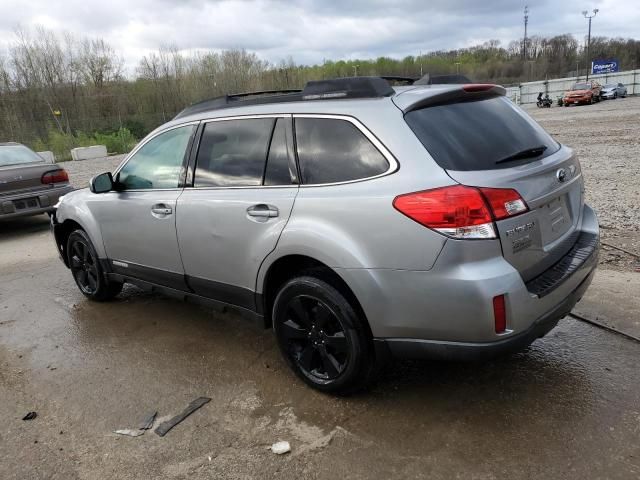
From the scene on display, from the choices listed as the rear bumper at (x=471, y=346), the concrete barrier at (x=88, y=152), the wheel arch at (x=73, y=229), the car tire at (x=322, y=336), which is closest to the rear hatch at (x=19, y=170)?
the wheel arch at (x=73, y=229)

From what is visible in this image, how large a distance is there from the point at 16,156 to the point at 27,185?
105 cm

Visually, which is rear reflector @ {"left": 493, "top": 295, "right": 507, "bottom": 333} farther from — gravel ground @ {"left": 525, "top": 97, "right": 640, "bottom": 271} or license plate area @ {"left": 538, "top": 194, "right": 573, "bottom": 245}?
gravel ground @ {"left": 525, "top": 97, "right": 640, "bottom": 271}

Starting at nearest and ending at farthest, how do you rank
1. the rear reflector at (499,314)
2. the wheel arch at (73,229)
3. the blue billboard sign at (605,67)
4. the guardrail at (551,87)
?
the rear reflector at (499,314), the wheel arch at (73,229), the guardrail at (551,87), the blue billboard sign at (605,67)

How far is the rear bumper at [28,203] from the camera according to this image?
8234 millimetres

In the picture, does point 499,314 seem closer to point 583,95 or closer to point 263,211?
point 263,211

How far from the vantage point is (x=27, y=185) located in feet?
27.8

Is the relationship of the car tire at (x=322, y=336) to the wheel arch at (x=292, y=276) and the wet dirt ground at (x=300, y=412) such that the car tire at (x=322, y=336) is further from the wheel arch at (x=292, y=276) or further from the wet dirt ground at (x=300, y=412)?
the wet dirt ground at (x=300, y=412)

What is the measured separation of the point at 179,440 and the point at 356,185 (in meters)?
1.72

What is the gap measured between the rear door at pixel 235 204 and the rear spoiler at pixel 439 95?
29.5 inches

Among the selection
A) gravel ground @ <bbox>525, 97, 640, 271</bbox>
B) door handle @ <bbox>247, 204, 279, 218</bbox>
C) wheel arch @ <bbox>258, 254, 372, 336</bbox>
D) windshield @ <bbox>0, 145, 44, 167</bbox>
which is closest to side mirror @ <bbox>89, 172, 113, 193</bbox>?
door handle @ <bbox>247, 204, 279, 218</bbox>

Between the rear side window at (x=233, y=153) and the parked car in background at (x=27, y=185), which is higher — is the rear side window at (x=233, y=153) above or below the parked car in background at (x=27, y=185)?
above

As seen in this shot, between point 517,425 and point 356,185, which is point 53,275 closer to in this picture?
point 356,185

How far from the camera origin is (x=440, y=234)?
2461 millimetres

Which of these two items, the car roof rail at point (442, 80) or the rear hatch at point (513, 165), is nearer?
the rear hatch at point (513, 165)
